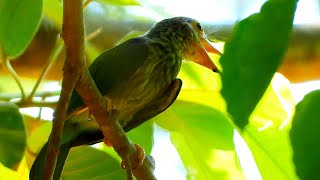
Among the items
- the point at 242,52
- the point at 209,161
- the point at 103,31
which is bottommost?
the point at 209,161

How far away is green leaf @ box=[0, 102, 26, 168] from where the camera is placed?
2.37ft

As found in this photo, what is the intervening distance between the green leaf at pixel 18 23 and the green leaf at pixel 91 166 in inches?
5.7

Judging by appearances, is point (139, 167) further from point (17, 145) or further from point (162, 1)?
point (162, 1)

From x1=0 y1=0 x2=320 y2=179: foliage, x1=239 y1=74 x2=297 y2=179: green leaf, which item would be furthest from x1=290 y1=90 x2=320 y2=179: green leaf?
x1=239 y1=74 x2=297 y2=179: green leaf

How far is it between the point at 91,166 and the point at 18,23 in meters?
0.19

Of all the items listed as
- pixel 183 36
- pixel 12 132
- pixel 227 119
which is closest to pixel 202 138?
pixel 227 119

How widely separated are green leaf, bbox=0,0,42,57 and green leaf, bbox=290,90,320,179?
33 cm

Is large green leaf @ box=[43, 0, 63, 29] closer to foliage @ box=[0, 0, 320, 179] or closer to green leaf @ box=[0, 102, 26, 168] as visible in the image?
foliage @ box=[0, 0, 320, 179]

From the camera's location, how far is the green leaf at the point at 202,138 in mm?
827

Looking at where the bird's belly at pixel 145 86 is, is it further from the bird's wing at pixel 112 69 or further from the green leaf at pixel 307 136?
the green leaf at pixel 307 136

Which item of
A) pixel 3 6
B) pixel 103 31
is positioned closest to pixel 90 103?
pixel 3 6

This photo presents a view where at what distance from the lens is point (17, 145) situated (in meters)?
0.73

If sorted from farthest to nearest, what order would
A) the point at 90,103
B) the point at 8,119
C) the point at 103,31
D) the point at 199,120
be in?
the point at 103,31 < the point at 199,120 < the point at 8,119 < the point at 90,103

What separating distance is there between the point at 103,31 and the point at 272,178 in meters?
0.42
